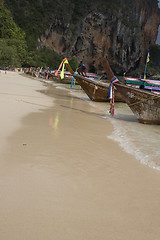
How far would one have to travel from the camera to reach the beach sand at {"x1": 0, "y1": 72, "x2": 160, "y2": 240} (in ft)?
6.63

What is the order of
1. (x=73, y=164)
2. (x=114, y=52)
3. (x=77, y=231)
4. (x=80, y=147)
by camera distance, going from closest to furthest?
(x=77, y=231) < (x=73, y=164) < (x=80, y=147) < (x=114, y=52)

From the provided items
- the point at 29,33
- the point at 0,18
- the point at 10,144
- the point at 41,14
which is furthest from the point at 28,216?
the point at 41,14

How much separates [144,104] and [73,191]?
5.90 meters

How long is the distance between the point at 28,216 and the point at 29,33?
73.2 m

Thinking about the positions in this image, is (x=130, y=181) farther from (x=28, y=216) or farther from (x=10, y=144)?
(x=10, y=144)

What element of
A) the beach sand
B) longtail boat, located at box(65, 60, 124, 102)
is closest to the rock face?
longtail boat, located at box(65, 60, 124, 102)

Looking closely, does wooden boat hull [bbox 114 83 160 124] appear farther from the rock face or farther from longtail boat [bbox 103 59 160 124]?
the rock face

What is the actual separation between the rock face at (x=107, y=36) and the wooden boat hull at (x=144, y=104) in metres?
68.2

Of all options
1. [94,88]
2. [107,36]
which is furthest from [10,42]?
[94,88]

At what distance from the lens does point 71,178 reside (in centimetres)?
303

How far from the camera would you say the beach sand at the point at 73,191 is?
2.02m

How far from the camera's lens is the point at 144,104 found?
792cm

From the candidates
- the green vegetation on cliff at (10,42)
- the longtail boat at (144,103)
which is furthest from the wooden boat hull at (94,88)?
the green vegetation on cliff at (10,42)

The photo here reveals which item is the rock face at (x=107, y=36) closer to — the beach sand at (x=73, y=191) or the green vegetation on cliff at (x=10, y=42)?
the green vegetation on cliff at (x=10, y=42)
